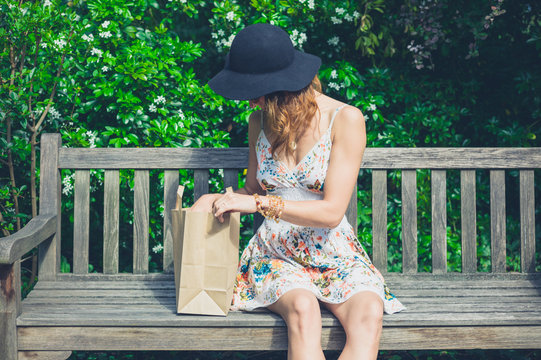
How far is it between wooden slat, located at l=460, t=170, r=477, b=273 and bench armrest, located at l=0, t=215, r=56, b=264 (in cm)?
199

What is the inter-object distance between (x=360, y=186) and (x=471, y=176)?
0.91 meters

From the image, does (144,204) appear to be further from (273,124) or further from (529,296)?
(529,296)

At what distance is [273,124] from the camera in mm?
2631

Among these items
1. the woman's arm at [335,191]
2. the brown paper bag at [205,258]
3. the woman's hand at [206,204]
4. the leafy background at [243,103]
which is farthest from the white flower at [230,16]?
the brown paper bag at [205,258]

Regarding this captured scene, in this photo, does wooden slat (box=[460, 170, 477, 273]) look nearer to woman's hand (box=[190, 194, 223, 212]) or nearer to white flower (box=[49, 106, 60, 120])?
woman's hand (box=[190, 194, 223, 212])

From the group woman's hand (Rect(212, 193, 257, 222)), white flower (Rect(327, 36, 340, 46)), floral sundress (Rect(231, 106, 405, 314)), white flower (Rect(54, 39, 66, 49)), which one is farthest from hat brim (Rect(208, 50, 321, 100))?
white flower (Rect(327, 36, 340, 46))

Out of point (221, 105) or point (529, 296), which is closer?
point (529, 296)

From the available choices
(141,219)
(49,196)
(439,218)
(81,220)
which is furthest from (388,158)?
(49,196)

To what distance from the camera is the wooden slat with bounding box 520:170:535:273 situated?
319 centimetres

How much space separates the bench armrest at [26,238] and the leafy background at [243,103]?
424 mm

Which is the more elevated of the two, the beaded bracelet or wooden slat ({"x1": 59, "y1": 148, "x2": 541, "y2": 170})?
wooden slat ({"x1": 59, "y1": 148, "x2": 541, "y2": 170})

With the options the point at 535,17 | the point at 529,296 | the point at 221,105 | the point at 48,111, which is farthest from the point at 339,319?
the point at 535,17

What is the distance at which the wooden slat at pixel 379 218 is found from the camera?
3.21m

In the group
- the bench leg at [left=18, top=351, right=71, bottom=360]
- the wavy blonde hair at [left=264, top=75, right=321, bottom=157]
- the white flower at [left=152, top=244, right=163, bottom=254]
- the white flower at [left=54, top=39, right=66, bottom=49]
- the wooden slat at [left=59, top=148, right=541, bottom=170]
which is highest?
the white flower at [left=54, top=39, right=66, bottom=49]
